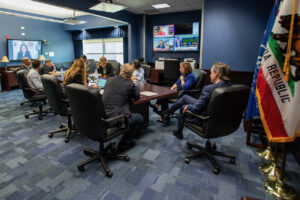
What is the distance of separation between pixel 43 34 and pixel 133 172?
26.0ft

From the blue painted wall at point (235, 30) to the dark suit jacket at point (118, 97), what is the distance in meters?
3.47

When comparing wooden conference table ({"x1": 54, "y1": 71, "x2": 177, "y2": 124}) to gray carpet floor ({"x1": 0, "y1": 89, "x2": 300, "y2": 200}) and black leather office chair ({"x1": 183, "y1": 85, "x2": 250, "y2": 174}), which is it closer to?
gray carpet floor ({"x1": 0, "y1": 89, "x2": 300, "y2": 200})

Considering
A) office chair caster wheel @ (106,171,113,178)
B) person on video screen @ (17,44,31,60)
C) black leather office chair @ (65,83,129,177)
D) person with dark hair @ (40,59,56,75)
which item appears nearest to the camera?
black leather office chair @ (65,83,129,177)

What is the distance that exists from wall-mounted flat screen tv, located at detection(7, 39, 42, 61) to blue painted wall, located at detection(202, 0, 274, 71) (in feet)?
21.4

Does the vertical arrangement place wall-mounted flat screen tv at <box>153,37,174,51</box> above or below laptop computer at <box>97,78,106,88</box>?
above

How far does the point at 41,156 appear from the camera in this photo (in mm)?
2314

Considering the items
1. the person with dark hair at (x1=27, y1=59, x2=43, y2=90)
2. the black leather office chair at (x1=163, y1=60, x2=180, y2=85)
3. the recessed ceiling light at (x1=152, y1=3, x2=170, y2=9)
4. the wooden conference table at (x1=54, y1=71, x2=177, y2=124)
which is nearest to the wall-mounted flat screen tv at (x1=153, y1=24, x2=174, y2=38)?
the recessed ceiling light at (x1=152, y1=3, x2=170, y2=9)

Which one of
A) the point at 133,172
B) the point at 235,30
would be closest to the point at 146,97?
the point at 133,172

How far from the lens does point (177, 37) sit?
6543 millimetres

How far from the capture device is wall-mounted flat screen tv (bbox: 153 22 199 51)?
6242mm

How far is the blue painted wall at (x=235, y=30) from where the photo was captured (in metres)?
4.30

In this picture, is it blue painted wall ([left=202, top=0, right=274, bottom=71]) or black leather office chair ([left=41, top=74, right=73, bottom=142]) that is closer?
black leather office chair ([left=41, top=74, right=73, bottom=142])

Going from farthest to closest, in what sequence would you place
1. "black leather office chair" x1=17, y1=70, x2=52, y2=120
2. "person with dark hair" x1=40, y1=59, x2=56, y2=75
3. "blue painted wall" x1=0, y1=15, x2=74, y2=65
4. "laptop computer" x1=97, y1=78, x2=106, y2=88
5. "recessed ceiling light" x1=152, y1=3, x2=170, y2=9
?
"blue painted wall" x1=0, y1=15, x2=74, y2=65 → "recessed ceiling light" x1=152, y1=3, x2=170, y2=9 → "person with dark hair" x1=40, y1=59, x2=56, y2=75 → "black leather office chair" x1=17, y1=70, x2=52, y2=120 → "laptop computer" x1=97, y1=78, x2=106, y2=88

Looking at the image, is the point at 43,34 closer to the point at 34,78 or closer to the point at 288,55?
the point at 34,78
